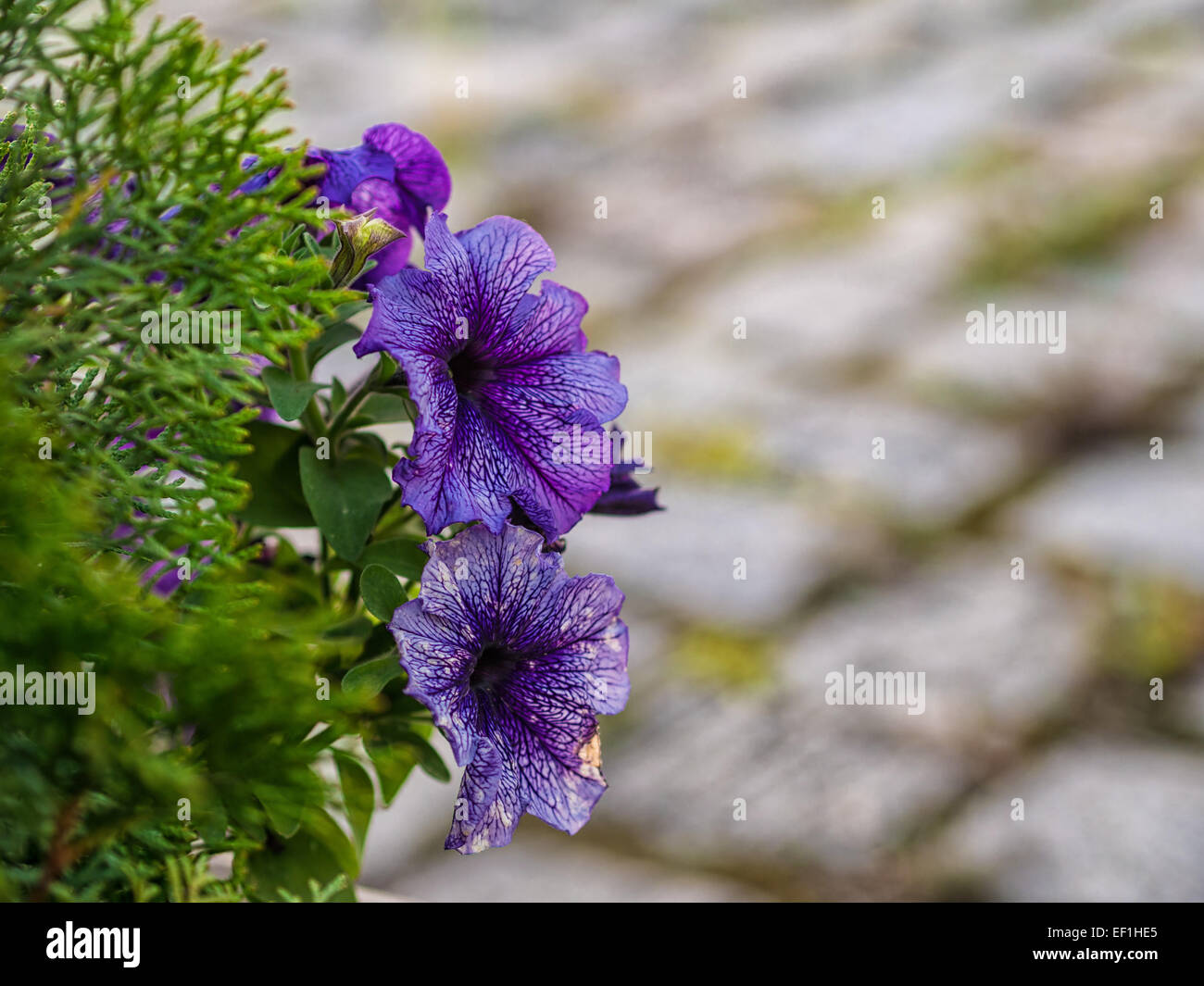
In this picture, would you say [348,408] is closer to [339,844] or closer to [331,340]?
[331,340]

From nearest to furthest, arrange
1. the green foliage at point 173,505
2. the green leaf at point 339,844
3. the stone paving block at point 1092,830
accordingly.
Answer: the green foliage at point 173,505
the green leaf at point 339,844
the stone paving block at point 1092,830

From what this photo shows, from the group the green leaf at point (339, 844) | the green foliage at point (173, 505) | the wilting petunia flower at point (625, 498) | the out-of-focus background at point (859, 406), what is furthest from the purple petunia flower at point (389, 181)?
the out-of-focus background at point (859, 406)

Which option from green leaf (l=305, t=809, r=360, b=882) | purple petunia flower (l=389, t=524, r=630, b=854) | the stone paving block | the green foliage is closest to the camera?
the green foliage

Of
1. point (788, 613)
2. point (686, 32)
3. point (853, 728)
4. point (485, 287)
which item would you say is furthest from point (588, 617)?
Answer: point (686, 32)

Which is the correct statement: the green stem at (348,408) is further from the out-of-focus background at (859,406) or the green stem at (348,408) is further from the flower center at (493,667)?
the out-of-focus background at (859,406)

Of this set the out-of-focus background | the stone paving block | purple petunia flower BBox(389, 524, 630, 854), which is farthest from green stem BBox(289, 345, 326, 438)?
the stone paving block

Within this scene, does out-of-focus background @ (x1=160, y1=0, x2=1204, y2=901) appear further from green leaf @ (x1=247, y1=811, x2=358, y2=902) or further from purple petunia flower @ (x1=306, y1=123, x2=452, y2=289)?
purple petunia flower @ (x1=306, y1=123, x2=452, y2=289)
